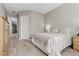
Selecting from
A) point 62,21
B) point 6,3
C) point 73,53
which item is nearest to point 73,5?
point 62,21

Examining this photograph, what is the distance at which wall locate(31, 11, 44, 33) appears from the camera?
2205 millimetres

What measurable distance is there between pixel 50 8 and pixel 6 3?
0.95 meters

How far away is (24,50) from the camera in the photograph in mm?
2160

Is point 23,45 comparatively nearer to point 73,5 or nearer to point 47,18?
point 47,18

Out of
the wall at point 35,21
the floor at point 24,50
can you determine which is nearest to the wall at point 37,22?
the wall at point 35,21

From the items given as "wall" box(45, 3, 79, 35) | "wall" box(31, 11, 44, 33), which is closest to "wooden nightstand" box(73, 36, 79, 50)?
"wall" box(45, 3, 79, 35)

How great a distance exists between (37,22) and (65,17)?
0.67 m

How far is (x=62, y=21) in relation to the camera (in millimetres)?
2225

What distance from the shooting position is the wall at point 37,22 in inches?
86.8

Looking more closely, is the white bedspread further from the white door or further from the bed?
the white door

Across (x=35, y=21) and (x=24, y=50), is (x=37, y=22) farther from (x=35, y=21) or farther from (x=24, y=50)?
(x=24, y=50)

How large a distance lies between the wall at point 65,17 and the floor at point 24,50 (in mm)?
464

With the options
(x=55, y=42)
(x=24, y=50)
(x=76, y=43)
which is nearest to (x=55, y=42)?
(x=55, y=42)

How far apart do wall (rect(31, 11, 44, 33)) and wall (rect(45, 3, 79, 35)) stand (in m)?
0.13
